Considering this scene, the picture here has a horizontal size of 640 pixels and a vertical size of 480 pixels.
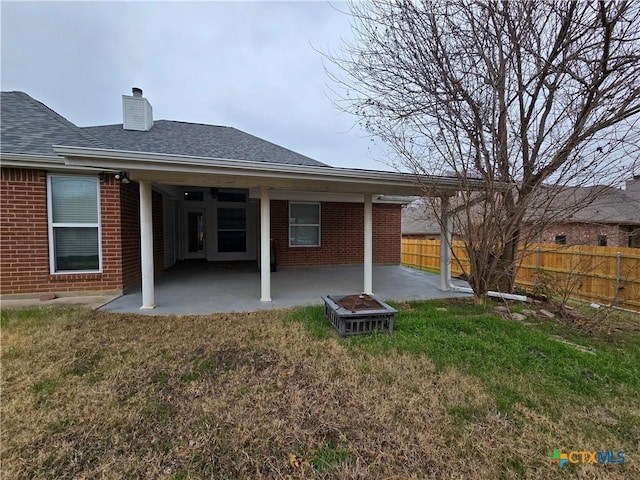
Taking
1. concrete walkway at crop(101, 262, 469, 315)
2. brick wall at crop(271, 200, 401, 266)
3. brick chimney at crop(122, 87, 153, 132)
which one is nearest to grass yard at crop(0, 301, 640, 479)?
concrete walkway at crop(101, 262, 469, 315)

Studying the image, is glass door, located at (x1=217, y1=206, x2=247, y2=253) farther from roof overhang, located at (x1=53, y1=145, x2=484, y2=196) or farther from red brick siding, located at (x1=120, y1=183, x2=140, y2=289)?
roof overhang, located at (x1=53, y1=145, x2=484, y2=196)

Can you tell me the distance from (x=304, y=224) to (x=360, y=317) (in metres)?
6.76

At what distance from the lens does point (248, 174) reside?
4.80 metres

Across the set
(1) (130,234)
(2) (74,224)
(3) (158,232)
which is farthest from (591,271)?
(2) (74,224)

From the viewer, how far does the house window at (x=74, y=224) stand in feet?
18.6

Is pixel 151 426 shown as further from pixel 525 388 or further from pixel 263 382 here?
pixel 525 388

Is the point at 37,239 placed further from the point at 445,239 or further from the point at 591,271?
the point at 591,271

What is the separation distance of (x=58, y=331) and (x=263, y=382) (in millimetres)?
3192

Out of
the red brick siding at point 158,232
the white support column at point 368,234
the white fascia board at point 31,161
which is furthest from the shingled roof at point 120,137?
the red brick siding at point 158,232

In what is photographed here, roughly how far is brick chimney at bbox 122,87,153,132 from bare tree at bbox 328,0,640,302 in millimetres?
6531

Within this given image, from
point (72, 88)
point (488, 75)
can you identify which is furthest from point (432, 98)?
point (72, 88)

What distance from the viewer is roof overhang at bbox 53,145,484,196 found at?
13.5 ft

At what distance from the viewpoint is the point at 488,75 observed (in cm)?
510

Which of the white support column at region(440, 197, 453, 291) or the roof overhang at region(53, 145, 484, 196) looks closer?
the roof overhang at region(53, 145, 484, 196)
